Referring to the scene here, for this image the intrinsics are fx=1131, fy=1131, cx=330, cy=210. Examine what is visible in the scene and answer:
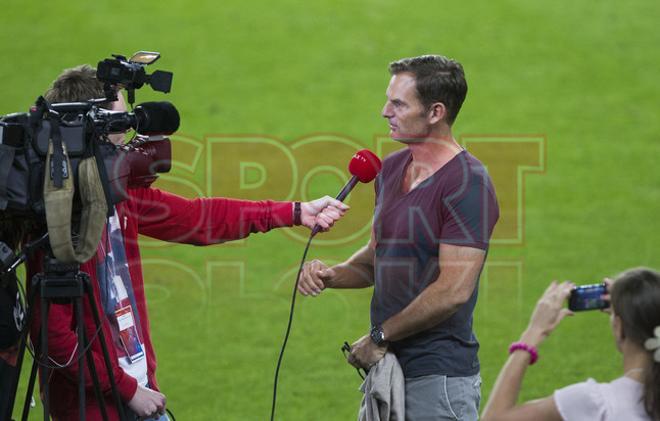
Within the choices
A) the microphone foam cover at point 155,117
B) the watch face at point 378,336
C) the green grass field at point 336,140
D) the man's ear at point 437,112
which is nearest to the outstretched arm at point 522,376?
the watch face at point 378,336

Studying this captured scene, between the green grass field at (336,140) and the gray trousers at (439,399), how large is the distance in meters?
1.72

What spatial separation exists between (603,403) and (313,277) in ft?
3.35

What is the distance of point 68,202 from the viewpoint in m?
2.62

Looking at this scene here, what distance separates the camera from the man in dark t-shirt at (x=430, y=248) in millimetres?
2891

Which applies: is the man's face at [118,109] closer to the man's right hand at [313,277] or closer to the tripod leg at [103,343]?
the tripod leg at [103,343]

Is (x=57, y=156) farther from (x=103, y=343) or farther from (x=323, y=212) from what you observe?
(x=323, y=212)

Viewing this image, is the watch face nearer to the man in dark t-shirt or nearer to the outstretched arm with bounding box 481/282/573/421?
the man in dark t-shirt

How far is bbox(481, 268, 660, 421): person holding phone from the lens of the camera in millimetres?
2344

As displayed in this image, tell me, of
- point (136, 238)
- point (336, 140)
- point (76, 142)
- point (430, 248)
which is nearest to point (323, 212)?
point (430, 248)

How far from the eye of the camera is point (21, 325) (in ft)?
9.57

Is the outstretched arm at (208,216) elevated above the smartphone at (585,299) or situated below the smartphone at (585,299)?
above

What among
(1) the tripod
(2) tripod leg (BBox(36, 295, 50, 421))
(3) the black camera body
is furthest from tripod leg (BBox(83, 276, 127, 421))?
(3) the black camera body

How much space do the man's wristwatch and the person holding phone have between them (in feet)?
1.83

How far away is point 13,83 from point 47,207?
5.49 metres
